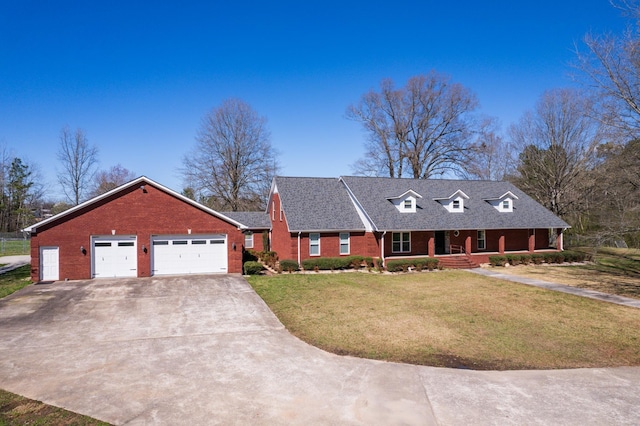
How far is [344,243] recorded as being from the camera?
27422 millimetres

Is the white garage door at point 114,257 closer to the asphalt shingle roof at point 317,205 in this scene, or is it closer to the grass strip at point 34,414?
the asphalt shingle roof at point 317,205

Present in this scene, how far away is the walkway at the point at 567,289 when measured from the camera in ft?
53.3

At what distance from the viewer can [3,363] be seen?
9.16 m

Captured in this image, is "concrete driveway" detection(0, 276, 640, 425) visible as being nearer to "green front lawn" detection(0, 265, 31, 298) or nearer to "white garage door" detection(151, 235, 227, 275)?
"green front lawn" detection(0, 265, 31, 298)

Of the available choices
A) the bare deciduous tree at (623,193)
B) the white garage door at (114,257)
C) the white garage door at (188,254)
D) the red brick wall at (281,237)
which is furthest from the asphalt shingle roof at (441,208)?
the white garage door at (114,257)

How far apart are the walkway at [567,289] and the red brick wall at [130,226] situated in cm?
1580

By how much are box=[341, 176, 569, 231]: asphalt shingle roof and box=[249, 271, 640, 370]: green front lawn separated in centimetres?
780

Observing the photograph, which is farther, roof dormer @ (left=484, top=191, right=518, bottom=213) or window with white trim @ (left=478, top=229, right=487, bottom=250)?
roof dormer @ (left=484, top=191, right=518, bottom=213)

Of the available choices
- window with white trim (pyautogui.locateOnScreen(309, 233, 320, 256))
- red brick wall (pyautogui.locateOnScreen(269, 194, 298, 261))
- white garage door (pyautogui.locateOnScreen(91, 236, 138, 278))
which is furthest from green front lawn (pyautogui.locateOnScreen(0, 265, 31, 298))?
window with white trim (pyautogui.locateOnScreen(309, 233, 320, 256))

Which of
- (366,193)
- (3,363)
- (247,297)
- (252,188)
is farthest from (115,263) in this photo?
(252,188)

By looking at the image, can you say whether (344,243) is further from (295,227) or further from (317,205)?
(295,227)

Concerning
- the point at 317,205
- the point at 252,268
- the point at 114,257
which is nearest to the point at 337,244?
the point at 317,205

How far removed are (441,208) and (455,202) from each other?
1275 mm

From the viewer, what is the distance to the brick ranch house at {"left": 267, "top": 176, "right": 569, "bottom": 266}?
26906 mm
